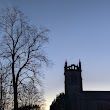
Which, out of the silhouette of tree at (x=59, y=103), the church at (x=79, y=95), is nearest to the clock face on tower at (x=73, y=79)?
the church at (x=79, y=95)

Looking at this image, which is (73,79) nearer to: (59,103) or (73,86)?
(73,86)

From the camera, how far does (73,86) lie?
3898 inches

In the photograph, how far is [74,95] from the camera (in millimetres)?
99875

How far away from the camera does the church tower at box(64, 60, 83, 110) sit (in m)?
98.4

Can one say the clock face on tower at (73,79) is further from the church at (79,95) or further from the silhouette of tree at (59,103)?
the silhouette of tree at (59,103)

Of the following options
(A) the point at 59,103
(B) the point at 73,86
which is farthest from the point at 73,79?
(A) the point at 59,103

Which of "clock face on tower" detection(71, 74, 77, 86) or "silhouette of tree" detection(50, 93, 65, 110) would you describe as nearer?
"silhouette of tree" detection(50, 93, 65, 110)

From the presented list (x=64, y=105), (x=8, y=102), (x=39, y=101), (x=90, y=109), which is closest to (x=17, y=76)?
(x=8, y=102)

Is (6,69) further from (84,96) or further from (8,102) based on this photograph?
(84,96)

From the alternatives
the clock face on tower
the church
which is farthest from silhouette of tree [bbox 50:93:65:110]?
the clock face on tower

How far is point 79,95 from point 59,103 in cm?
793

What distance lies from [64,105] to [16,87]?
7534 centimetres

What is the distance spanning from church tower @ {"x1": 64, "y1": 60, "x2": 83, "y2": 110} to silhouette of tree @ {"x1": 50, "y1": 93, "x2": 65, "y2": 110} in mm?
1618

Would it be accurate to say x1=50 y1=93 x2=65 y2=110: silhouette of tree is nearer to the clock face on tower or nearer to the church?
the church
